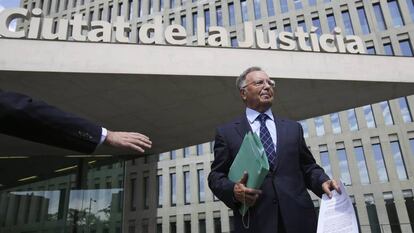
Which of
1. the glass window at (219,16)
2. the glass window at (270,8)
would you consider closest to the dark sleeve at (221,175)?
the glass window at (270,8)

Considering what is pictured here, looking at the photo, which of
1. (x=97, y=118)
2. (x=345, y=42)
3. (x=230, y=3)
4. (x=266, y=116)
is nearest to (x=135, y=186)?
(x=230, y=3)

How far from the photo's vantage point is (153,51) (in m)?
9.48

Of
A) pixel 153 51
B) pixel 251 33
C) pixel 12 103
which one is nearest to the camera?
pixel 12 103

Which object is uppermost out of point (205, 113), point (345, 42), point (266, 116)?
point (345, 42)

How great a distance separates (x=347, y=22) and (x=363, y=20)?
130 cm

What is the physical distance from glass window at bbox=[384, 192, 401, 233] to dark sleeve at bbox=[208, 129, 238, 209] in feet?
93.7

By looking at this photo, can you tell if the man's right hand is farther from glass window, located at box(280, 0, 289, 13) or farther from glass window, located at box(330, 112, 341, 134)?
glass window, located at box(280, 0, 289, 13)

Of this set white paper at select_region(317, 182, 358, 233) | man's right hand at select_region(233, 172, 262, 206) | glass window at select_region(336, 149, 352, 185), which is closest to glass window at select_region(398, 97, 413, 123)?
glass window at select_region(336, 149, 352, 185)

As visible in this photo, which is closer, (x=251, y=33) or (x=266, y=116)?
(x=266, y=116)

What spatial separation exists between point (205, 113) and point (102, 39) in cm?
345

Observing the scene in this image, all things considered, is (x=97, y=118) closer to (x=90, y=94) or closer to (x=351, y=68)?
(x=90, y=94)

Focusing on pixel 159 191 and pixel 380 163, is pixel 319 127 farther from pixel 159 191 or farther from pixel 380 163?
pixel 159 191

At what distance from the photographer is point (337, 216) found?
7.27 ft

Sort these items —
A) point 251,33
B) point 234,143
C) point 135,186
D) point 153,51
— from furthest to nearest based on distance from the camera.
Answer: point 135,186 → point 251,33 → point 153,51 → point 234,143
